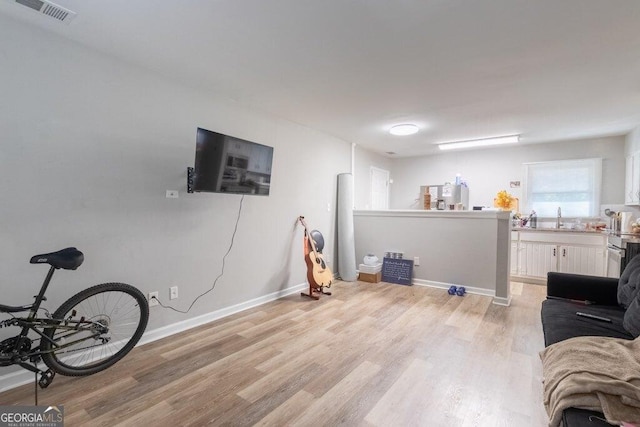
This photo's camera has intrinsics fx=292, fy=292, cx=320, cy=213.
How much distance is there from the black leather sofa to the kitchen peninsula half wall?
3.78 feet

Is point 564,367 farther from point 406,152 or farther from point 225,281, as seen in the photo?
point 406,152

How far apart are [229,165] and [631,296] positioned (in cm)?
324

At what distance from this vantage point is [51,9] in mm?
1756

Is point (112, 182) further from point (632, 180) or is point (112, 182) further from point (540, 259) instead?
point (632, 180)

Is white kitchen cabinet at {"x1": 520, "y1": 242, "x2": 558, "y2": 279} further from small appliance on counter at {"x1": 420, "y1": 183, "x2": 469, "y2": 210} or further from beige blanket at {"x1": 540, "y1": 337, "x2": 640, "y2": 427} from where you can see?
beige blanket at {"x1": 540, "y1": 337, "x2": 640, "y2": 427}

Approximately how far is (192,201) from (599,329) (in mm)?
3209

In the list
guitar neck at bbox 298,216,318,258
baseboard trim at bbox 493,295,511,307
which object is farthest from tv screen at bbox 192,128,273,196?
baseboard trim at bbox 493,295,511,307

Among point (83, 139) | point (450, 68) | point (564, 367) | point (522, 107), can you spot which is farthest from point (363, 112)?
point (564, 367)

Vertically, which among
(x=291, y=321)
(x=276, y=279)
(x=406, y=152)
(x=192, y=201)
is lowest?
(x=291, y=321)

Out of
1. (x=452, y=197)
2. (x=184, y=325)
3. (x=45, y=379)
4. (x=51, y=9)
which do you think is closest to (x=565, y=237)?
(x=452, y=197)

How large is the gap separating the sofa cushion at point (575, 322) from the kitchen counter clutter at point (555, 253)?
8.32 feet

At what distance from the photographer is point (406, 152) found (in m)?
5.92

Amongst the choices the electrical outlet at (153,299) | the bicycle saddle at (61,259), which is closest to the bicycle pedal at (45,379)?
the bicycle saddle at (61,259)

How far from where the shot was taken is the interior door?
5.96 metres
